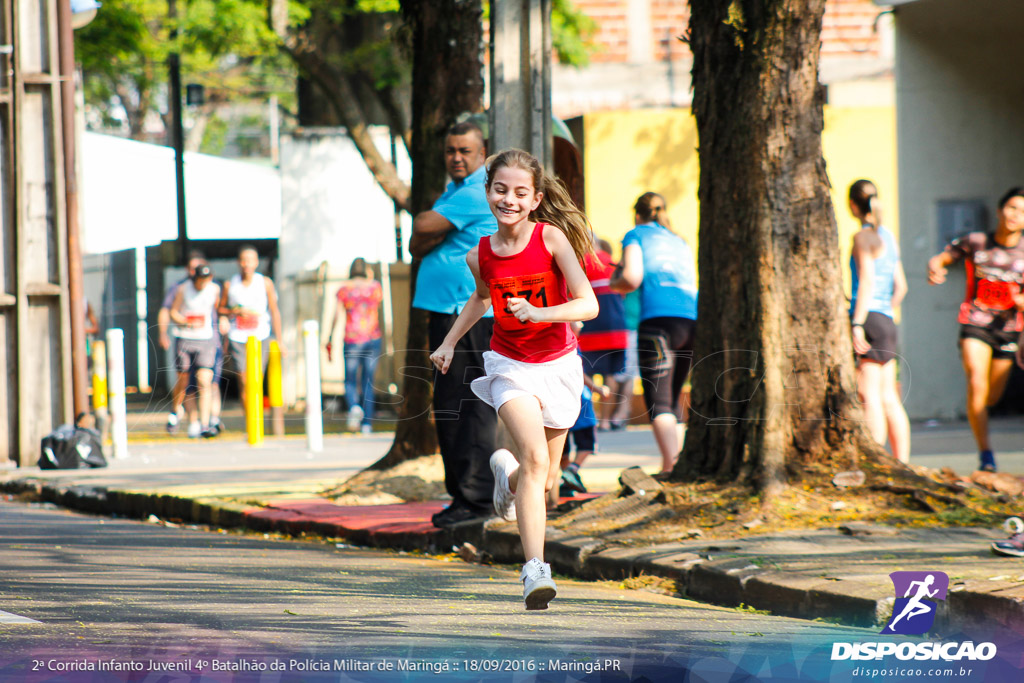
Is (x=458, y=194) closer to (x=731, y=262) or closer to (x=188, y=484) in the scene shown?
(x=731, y=262)

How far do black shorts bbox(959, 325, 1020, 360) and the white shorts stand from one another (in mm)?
4586

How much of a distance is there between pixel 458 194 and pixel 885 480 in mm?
2676

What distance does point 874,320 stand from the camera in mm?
9320

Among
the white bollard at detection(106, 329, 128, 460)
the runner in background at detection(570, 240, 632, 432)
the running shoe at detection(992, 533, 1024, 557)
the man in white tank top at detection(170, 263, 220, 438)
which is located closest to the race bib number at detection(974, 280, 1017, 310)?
the runner in background at detection(570, 240, 632, 432)

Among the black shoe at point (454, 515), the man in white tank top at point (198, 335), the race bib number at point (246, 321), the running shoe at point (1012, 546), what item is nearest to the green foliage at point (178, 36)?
the man in white tank top at point (198, 335)

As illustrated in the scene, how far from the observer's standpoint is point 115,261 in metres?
27.2

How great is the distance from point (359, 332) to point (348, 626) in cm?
1122

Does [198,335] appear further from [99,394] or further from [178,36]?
[178,36]

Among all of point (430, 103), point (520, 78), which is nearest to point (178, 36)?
point (430, 103)

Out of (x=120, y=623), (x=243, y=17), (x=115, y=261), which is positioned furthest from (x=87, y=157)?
(x=120, y=623)

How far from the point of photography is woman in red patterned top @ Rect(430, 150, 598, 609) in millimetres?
5414

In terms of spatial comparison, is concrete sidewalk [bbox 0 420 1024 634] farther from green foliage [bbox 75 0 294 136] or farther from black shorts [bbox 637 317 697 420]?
green foliage [bbox 75 0 294 136]

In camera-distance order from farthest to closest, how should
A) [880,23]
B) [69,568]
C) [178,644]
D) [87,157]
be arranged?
1. [880,23]
2. [87,157]
3. [69,568]
4. [178,644]

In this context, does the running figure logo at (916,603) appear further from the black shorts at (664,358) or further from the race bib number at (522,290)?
the black shorts at (664,358)
